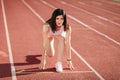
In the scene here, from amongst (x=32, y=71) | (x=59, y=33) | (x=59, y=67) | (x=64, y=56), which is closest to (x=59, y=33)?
(x=59, y=33)

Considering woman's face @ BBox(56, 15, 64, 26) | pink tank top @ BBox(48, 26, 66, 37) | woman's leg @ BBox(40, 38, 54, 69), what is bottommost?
woman's leg @ BBox(40, 38, 54, 69)

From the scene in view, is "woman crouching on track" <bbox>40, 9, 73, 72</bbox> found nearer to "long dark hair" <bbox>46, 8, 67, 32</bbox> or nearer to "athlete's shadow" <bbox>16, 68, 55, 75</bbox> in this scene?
"long dark hair" <bbox>46, 8, 67, 32</bbox>

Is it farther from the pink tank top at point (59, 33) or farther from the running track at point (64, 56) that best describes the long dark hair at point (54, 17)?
the running track at point (64, 56)

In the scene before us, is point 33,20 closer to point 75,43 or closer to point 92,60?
point 75,43

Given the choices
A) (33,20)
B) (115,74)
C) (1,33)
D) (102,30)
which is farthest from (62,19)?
(33,20)

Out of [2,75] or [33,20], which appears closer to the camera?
[2,75]

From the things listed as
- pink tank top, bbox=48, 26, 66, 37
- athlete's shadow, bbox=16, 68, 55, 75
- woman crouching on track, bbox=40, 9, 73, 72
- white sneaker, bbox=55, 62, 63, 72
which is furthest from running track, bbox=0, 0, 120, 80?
pink tank top, bbox=48, 26, 66, 37

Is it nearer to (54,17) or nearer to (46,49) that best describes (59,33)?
(54,17)

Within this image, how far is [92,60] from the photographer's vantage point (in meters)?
8.49

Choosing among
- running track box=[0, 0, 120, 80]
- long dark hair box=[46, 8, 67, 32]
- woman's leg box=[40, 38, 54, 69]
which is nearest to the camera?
long dark hair box=[46, 8, 67, 32]

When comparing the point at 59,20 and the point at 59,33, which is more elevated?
the point at 59,20

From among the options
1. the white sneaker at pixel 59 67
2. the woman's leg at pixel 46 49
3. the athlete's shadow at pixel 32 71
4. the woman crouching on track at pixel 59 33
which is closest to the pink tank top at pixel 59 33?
the woman crouching on track at pixel 59 33

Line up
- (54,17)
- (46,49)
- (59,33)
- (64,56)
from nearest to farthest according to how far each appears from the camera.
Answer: (54,17)
(59,33)
(46,49)
(64,56)

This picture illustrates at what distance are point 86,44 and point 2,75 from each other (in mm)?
4147
